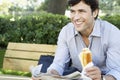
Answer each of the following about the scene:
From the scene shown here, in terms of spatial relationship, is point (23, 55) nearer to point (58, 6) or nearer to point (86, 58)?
point (86, 58)

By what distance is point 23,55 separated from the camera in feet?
15.1

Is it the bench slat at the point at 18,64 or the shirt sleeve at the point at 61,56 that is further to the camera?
the bench slat at the point at 18,64

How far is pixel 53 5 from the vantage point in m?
11.2

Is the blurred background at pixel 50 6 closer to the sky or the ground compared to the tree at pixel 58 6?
closer to the ground

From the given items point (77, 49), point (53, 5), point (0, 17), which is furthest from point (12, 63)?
point (53, 5)

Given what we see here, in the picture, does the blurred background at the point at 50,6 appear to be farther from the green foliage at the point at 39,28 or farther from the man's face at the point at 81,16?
the man's face at the point at 81,16

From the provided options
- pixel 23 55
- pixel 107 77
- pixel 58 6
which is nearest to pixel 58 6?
pixel 58 6

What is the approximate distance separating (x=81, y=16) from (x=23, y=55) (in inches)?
70.4

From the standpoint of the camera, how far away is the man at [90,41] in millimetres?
2996

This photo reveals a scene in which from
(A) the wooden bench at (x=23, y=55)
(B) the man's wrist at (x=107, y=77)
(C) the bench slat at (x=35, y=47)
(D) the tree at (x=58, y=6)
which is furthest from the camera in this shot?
(D) the tree at (x=58, y=6)

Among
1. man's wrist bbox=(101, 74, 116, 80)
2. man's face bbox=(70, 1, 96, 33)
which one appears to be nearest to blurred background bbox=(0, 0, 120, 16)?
man's face bbox=(70, 1, 96, 33)

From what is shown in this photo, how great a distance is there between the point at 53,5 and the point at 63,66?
802 cm

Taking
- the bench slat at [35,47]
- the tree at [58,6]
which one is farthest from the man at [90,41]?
the tree at [58,6]

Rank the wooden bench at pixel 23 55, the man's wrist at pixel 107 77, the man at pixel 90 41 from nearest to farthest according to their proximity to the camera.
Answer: the man's wrist at pixel 107 77 → the man at pixel 90 41 → the wooden bench at pixel 23 55
